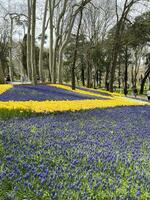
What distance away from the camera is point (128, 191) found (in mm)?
4398

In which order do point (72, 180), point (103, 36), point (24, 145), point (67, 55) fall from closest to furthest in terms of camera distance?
1. point (72, 180)
2. point (24, 145)
3. point (103, 36)
4. point (67, 55)

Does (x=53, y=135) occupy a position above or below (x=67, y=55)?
below

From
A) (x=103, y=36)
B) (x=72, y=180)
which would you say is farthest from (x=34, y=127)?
(x=103, y=36)

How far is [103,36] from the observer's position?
55375 millimetres

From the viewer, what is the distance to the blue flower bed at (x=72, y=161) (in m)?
4.23

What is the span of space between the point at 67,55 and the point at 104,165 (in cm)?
7308

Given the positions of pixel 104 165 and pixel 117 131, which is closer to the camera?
pixel 104 165

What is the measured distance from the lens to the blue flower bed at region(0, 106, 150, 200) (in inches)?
166

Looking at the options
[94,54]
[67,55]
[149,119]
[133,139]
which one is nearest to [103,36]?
[94,54]

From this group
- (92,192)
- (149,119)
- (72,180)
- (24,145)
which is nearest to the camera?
(92,192)

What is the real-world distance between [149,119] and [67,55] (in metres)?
66.7

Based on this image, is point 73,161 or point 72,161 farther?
point 72,161

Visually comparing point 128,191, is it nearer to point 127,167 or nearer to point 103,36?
point 127,167

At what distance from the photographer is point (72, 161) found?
5547mm
